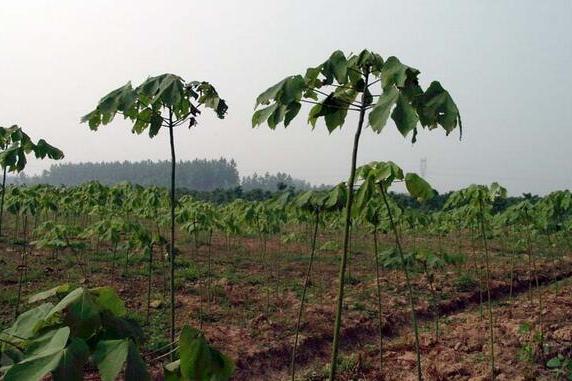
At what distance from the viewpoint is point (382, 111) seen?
8.57 ft

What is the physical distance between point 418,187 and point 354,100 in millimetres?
862

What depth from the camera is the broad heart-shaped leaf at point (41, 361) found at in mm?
1624

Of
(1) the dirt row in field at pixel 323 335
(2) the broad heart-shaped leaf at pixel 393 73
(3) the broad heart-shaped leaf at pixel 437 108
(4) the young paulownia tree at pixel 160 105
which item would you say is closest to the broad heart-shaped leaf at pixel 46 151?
(4) the young paulownia tree at pixel 160 105

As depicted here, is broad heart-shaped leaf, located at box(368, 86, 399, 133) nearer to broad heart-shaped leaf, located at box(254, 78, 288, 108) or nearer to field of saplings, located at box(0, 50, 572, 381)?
field of saplings, located at box(0, 50, 572, 381)

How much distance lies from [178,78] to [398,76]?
1.77 meters

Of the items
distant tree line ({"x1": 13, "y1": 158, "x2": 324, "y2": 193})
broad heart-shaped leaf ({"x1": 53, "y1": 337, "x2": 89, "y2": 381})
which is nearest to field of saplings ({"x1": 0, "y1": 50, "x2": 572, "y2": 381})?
broad heart-shaped leaf ({"x1": 53, "y1": 337, "x2": 89, "y2": 381})

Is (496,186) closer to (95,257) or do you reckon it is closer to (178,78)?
(178,78)

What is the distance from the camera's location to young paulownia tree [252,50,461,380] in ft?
8.60

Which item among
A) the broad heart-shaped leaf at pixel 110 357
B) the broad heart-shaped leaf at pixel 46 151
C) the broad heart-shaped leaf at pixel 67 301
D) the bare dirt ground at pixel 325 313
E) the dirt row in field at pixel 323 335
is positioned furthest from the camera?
the dirt row in field at pixel 323 335

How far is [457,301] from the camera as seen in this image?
12070 millimetres

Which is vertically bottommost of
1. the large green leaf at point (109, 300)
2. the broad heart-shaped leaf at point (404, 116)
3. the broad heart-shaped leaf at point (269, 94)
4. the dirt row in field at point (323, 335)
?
the dirt row in field at point (323, 335)

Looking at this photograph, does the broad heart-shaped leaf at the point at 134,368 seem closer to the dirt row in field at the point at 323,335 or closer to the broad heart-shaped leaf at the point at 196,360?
the broad heart-shaped leaf at the point at 196,360

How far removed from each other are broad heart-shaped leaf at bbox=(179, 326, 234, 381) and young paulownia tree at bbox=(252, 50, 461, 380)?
1.10m

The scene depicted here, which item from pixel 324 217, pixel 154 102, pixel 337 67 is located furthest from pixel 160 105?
pixel 324 217
